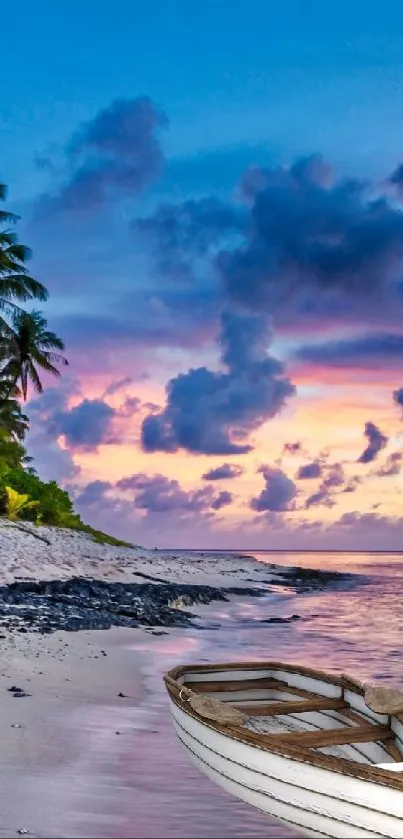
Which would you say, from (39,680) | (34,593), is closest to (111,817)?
(39,680)

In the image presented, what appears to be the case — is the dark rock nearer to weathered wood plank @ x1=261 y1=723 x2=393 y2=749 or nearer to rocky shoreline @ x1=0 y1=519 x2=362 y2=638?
rocky shoreline @ x1=0 y1=519 x2=362 y2=638

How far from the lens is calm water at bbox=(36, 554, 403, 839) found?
18.8ft

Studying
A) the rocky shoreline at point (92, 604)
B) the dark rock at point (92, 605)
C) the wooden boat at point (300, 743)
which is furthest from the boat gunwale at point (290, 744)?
the rocky shoreline at point (92, 604)

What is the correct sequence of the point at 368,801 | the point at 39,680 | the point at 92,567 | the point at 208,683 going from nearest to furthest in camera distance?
the point at 368,801 < the point at 208,683 < the point at 39,680 < the point at 92,567

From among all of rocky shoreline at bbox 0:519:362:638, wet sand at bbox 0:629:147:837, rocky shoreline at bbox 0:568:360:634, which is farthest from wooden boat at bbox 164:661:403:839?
rocky shoreline at bbox 0:568:360:634

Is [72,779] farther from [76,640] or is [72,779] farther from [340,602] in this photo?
[340,602]

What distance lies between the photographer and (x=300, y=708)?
7.89m

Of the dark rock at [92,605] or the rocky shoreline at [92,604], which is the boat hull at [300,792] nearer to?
Answer: the dark rock at [92,605]

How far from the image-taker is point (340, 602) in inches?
1313

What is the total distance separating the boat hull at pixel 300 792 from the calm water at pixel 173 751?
8.7 inches

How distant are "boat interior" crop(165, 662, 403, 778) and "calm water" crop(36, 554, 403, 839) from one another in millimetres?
582

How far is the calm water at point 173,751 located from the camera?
18.8ft

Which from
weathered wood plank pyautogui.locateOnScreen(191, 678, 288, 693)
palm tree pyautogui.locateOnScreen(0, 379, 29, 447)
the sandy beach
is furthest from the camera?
palm tree pyautogui.locateOnScreen(0, 379, 29, 447)

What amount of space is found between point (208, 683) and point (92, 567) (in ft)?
58.4
